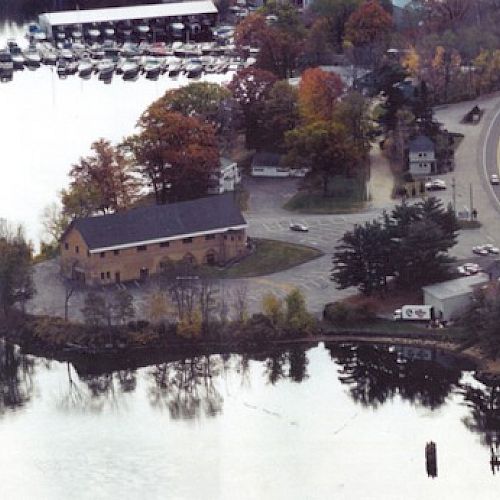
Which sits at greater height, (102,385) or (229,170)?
(229,170)

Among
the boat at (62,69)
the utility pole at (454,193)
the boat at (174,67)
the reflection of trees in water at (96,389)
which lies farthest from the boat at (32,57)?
the reflection of trees in water at (96,389)

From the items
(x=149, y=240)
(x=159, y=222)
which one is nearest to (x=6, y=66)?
(x=159, y=222)

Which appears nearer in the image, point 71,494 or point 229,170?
point 71,494

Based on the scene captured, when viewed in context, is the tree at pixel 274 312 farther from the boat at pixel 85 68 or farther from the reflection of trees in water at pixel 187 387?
the boat at pixel 85 68

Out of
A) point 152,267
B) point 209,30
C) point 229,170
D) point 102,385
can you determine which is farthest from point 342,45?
point 102,385

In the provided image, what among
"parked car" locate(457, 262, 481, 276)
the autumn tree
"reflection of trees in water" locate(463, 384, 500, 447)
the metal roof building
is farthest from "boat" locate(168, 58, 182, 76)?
"reflection of trees in water" locate(463, 384, 500, 447)

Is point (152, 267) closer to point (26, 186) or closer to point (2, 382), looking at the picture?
point (2, 382)
